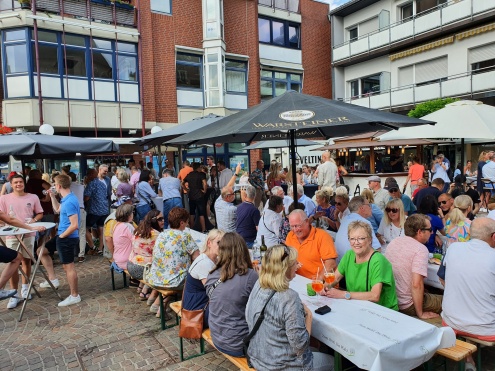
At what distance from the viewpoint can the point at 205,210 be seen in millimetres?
9242

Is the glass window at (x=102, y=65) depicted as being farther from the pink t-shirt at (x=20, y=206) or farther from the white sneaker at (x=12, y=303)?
the white sneaker at (x=12, y=303)

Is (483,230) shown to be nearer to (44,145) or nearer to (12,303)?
(12,303)

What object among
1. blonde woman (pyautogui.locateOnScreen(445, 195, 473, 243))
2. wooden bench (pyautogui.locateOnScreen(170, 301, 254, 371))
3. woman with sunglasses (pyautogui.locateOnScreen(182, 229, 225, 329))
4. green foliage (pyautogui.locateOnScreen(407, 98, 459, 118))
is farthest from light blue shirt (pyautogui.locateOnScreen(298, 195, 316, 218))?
green foliage (pyautogui.locateOnScreen(407, 98, 459, 118))

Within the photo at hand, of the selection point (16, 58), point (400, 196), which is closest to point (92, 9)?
point (16, 58)

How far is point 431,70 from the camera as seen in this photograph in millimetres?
19250

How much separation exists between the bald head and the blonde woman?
1.17m

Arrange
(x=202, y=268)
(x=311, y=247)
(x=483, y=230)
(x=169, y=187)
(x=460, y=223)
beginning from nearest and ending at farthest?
1. (x=483, y=230)
2. (x=202, y=268)
3. (x=311, y=247)
4. (x=460, y=223)
5. (x=169, y=187)

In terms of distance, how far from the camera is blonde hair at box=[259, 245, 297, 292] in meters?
2.52

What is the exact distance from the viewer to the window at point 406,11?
20239mm

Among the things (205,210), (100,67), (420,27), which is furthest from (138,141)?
(420,27)

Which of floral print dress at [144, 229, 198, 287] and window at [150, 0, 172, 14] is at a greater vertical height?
window at [150, 0, 172, 14]

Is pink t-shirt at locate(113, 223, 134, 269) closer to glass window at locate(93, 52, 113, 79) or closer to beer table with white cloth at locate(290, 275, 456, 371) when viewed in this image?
beer table with white cloth at locate(290, 275, 456, 371)

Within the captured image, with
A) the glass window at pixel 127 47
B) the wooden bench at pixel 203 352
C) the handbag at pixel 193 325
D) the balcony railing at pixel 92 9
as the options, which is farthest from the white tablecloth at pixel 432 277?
the balcony railing at pixel 92 9

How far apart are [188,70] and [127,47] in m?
2.97
